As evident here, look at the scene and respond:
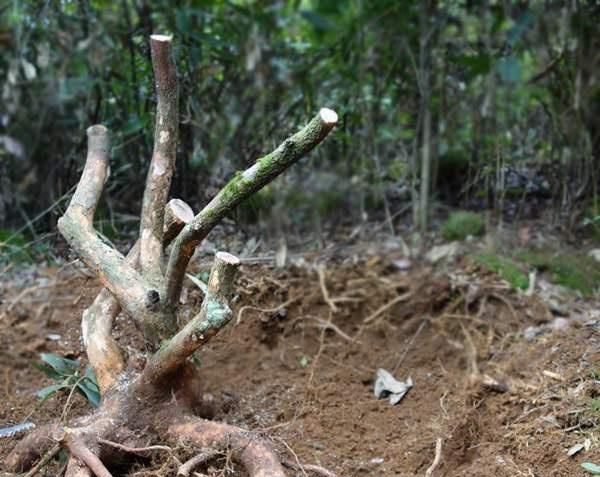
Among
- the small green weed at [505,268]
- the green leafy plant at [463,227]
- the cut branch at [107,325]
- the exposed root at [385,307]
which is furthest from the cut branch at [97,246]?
the green leafy plant at [463,227]

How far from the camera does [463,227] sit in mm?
4035

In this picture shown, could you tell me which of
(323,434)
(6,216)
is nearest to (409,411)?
(323,434)

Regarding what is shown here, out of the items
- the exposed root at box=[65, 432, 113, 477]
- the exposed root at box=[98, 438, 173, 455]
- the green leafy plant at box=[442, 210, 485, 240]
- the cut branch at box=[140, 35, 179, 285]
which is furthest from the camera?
the green leafy plant at box=[442, 210, 485, 240]

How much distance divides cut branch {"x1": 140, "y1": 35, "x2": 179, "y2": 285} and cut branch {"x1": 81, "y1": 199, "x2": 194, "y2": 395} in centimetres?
7

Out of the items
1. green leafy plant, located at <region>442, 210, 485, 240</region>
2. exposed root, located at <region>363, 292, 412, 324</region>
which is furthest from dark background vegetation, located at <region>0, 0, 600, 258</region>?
exposed root, located at <region>363, 292, 412, 324</region>

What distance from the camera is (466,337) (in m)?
3.29

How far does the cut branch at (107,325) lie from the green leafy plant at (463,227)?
1853 mm

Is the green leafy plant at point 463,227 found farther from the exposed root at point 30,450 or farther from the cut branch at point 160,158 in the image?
the exposed root at point 30,450

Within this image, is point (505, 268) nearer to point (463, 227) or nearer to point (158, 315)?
point (463, 227)

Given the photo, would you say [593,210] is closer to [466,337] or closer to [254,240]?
[466,337]

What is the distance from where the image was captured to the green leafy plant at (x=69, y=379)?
2.56 metres

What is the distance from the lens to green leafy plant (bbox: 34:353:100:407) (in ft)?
8.41

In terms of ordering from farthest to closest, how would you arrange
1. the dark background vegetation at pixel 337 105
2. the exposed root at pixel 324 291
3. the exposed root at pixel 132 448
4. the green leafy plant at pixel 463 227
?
the green leafy plant at pixel 463 227, the dark background vegetation at pixel 337 105, the exposed root at pixel 324 291, the exposed root at pixel 132 448

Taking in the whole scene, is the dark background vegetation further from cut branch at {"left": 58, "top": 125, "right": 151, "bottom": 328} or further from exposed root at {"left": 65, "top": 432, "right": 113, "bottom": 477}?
exposed root at {"left": 65, "top": 432, "right": 113, "bottom": 477}
